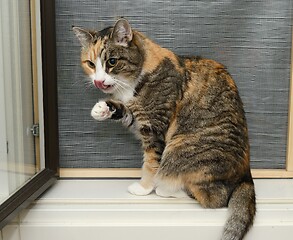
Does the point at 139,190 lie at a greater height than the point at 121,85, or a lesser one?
lesser

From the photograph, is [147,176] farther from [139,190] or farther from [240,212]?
[240,212]

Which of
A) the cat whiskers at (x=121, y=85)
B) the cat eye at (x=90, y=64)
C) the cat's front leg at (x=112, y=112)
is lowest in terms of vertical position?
the cat's front leg at (x=112, y=112)

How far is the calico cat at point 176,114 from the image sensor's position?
1.19m

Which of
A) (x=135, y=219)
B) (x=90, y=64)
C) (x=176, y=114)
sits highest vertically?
(x=90, y=64)

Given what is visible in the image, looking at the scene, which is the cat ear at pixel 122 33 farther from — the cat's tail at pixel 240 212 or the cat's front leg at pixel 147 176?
the cat's tail at pixel 240 212

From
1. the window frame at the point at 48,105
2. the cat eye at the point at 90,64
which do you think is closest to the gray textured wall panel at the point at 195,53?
the window frame at the point at 48,105

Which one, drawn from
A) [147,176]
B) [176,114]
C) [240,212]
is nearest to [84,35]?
[176,114]

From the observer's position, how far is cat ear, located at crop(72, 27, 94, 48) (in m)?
1.21

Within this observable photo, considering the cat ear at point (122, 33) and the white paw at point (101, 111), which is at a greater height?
the cat ear at point (122, 33)

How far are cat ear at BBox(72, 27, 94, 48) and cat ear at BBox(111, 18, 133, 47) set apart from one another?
2.9 inches

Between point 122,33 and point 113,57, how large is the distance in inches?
2.7

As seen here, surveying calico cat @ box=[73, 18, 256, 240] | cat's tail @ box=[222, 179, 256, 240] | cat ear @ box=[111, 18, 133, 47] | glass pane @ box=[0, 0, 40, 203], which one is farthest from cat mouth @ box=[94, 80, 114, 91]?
cat's tail @ box=[222, 179, 256, 240]

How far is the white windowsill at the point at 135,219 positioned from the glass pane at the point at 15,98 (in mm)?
117

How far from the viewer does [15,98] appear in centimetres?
120
